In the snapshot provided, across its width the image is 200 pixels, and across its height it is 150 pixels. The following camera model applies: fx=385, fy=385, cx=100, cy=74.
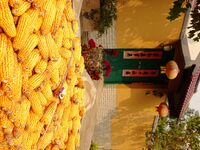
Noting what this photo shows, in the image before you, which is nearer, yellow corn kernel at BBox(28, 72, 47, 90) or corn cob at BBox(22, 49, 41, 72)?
corn cob at BBox(22, 49, 41, 72)

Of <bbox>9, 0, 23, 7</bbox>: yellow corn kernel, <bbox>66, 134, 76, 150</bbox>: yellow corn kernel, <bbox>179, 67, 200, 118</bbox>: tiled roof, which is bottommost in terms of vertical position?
<bbox>179, 67, 200, 118</bbox>: tiled roof

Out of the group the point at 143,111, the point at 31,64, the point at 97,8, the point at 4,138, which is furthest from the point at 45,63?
the point at 143,111

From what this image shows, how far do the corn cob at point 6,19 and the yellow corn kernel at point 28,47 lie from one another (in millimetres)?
163

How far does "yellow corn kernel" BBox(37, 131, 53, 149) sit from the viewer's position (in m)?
3.11

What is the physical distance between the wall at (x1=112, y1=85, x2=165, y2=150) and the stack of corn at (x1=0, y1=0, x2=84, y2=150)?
5756 mm

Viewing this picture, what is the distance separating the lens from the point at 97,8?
24.7 feet

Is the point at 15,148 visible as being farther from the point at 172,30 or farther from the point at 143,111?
the point at 143,111

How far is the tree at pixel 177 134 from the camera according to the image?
948 centimetres

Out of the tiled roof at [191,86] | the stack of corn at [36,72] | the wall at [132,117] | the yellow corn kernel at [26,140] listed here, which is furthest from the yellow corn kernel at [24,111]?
the wall at [132,117]

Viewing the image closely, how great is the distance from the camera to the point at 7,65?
2469 millimetres

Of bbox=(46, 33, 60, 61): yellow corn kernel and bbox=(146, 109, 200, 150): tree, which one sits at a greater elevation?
bbox=(46, 33, 60, 61): yellow corn kernel

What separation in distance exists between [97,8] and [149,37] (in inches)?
60.6

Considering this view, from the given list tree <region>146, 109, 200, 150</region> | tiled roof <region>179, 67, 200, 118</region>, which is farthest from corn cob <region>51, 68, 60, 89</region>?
tree <region>146, 109, 200, 150</region>

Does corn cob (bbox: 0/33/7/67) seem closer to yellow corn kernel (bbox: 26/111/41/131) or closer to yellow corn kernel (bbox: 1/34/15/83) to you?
yellow corn kernel (bbox: 1/34/15/83)
